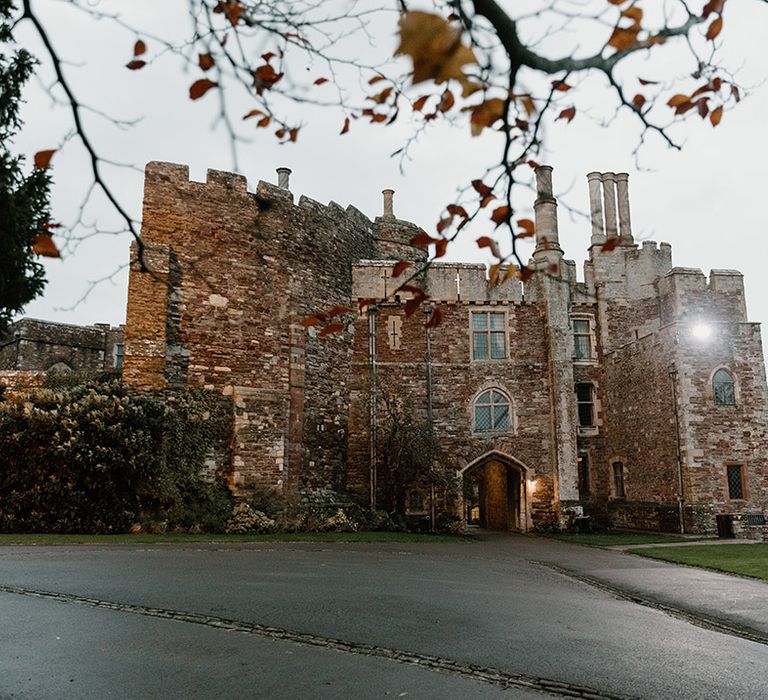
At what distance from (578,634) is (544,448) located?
52.8 ft

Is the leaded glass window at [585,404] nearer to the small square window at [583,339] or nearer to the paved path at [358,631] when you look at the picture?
the small square window at [583,339]

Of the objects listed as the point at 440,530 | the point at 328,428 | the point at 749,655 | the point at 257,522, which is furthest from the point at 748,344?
the point at 749,655

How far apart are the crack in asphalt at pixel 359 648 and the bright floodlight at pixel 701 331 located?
58.7 feet

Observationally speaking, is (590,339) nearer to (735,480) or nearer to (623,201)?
(623,201)

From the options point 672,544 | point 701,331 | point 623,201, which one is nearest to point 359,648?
point 672,544

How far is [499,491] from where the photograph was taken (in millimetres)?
25125

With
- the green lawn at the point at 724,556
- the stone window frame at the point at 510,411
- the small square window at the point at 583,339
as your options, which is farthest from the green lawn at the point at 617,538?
the small square window at the point at 583,339

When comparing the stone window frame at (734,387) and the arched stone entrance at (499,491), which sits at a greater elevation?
the stone window frame at (734,387)

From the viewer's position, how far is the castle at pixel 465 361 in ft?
56.9

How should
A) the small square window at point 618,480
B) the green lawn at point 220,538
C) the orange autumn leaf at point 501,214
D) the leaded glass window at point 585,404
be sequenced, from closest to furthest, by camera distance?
the orange autumn leaf at point 501,214, the green lawn at point 220,538, the small square window at point 618,480, the leaded glass window at point 585,404

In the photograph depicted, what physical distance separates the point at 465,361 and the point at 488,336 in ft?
3.93

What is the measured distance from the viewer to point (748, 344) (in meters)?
20.2

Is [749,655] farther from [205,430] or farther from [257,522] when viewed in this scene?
[205,430]

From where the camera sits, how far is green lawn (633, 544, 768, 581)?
11.0 meters
